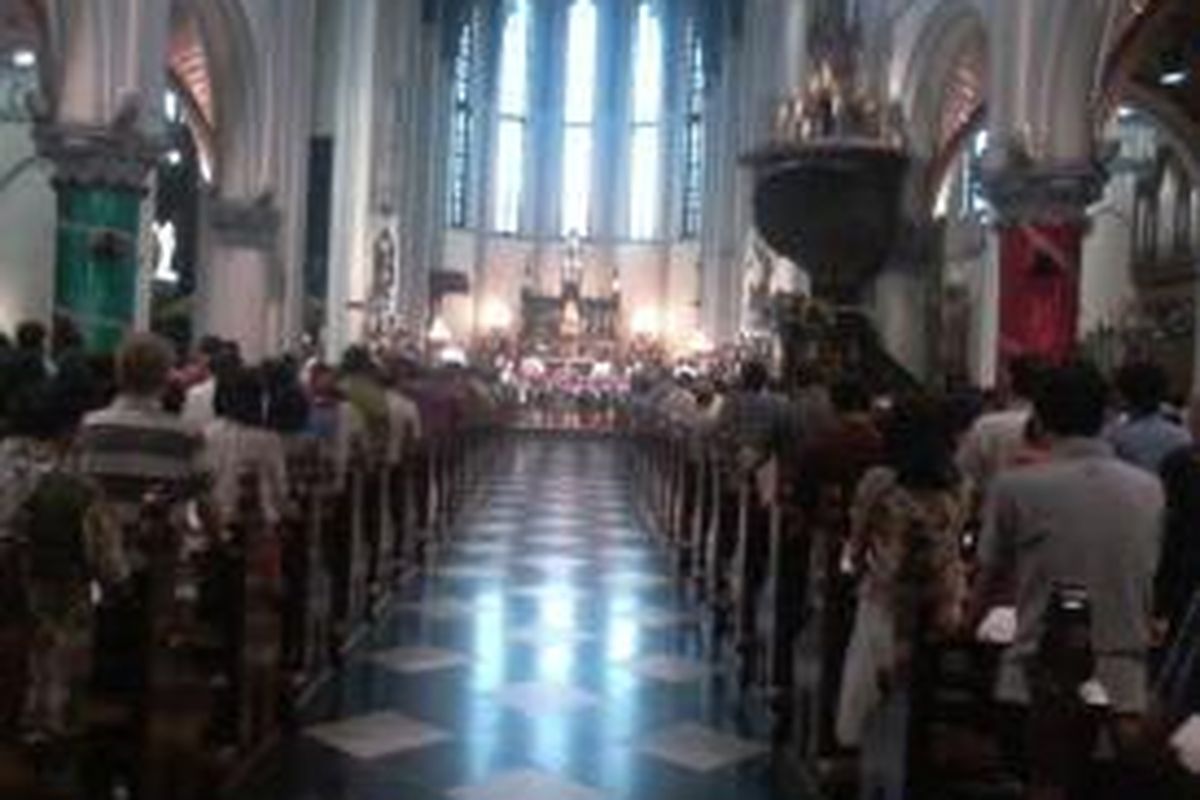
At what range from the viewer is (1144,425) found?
22.8 feet

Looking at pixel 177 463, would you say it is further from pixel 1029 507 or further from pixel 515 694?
pixel 1029 507

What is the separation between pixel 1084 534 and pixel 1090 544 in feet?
0.10

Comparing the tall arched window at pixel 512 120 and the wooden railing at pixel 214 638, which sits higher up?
the tall arched window at pixel 512 120

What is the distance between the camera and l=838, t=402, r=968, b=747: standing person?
5098 mm

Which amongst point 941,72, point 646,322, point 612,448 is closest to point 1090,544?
point 941,72

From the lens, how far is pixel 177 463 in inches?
236

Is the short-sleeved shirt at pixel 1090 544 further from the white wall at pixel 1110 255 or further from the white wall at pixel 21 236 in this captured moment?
the white wall at pixel 21 236

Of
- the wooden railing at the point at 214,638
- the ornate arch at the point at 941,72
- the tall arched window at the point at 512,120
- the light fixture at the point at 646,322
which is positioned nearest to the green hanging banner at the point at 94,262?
the wooden railing at the point at 214,638

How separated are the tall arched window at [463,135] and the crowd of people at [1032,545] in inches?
1387

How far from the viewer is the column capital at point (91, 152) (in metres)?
15.4

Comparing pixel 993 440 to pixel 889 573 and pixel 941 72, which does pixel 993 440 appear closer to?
pixel 889 573

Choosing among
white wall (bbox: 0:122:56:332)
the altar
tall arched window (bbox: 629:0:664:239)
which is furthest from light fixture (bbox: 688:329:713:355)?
white wall (bbox: 0:122:56:332)

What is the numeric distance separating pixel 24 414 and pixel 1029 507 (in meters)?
2.79

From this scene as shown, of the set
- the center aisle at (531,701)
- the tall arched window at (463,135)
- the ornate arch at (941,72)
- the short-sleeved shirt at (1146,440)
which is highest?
the tall arched window at (463,135)
